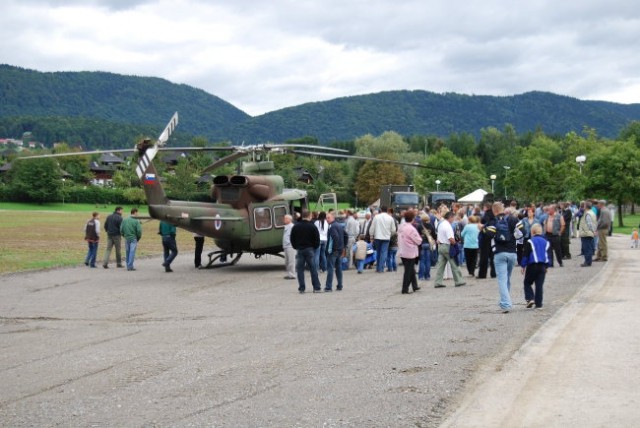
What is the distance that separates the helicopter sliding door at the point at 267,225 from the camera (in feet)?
76.5

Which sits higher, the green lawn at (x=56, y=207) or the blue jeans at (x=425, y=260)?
the green lawn at (x=56, y=207)

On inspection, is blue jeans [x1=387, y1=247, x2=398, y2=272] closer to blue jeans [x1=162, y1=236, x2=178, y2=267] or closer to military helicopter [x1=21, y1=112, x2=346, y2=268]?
military helicopter [x1=21, y1=112, x2=346, y2=268]

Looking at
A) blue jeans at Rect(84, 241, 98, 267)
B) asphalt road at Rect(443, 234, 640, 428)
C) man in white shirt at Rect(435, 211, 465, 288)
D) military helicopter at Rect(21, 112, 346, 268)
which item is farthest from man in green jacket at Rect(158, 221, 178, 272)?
asphalt road at Rect(443, 234, 640, 428)

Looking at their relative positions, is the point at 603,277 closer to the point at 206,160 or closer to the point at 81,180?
the point at 206,160

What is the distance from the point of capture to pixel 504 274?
542 inches

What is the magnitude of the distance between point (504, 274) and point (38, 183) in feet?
317

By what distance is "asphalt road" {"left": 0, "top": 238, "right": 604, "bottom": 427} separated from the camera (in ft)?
24.1

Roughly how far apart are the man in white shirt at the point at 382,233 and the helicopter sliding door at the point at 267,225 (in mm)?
3003

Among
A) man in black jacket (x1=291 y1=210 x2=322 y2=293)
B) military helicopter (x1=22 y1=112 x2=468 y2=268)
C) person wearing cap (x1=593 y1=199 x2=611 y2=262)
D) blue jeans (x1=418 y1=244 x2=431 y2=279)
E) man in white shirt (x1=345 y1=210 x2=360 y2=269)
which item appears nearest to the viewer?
man in black jacket (x1=291 y1=210 x2=322 y2=293)

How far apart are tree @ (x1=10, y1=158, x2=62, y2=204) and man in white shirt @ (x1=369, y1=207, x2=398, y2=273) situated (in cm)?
8408

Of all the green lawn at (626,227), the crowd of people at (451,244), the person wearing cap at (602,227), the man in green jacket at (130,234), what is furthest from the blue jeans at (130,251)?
the green lawn at (626,227)

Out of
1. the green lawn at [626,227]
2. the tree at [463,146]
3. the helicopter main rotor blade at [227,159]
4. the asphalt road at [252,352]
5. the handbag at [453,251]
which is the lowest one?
the asphalt road at [252,352]

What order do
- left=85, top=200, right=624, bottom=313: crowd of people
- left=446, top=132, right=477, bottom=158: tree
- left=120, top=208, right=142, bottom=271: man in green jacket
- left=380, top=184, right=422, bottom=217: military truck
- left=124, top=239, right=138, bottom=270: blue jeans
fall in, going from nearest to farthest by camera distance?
left=85, top=200, right=624, bottom=313: crowd of people
left=120, top=208, right=142, bottom=271: man in green jacket
left=124, top=239, right=138, bottom=270: blue jeans
left=380, top=184, right=422, bottom=217: military truck
left=446, top=132, right=477, bottom=158: tree

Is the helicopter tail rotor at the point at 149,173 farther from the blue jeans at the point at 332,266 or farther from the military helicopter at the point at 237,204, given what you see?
the blue jeans at the point at 332,266
